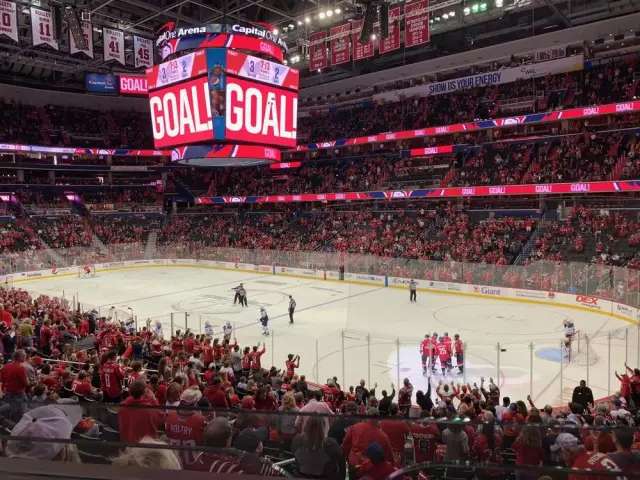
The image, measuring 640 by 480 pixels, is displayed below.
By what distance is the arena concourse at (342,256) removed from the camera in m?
3.99

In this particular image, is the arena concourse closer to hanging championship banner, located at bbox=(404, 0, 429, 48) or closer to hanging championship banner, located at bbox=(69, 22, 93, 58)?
hanging championship banner, located at bbox=(404, 0, 429, 48)

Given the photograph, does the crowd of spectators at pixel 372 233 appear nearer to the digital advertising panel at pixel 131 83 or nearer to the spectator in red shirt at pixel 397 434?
the digital advertising panel at pixel 131 83

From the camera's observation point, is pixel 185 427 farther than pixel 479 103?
No

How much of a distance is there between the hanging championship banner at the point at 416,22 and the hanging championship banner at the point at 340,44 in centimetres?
357

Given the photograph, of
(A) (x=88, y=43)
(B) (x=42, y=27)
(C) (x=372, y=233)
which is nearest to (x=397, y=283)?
(C) (x=372, y=233)

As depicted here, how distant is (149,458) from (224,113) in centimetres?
1433

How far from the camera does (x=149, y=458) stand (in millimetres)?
2639

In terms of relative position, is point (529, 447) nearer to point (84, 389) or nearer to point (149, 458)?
point (149, 458)

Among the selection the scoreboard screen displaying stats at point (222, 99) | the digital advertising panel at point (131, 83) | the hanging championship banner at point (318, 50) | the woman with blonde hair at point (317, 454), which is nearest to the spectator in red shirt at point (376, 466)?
the woman with blonde hair at point (317, 454)

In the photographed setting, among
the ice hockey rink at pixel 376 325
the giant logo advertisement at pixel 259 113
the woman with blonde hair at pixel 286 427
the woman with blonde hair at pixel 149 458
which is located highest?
the giant logo advertisement at pixel 259 113

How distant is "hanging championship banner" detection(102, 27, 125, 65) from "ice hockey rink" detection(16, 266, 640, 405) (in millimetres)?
10762

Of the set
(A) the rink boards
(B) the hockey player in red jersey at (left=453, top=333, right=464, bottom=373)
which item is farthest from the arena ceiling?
(B) the hockey player in red jersey at (left=453, top=333, right=464, bottom=373)

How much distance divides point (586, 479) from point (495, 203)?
33.2 m

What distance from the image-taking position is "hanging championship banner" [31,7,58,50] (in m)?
18.2
